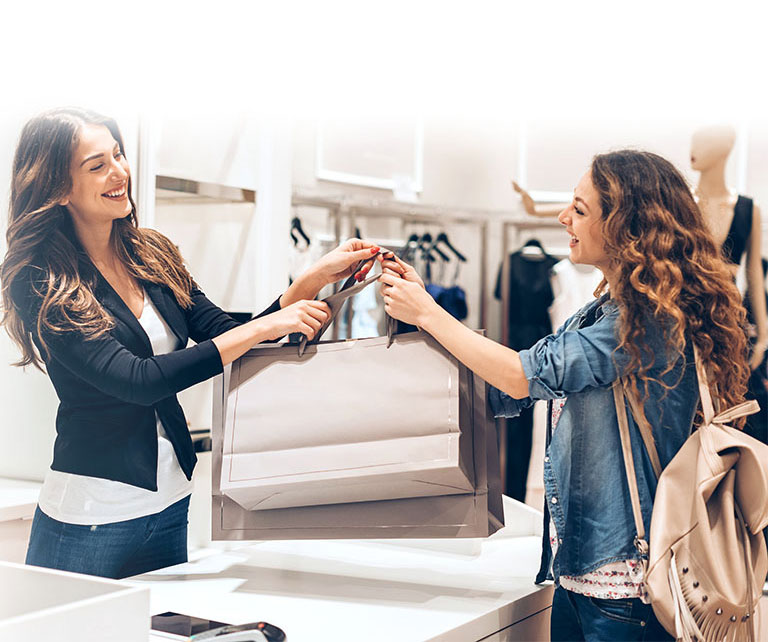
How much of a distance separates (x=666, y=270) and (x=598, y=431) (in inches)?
10.3

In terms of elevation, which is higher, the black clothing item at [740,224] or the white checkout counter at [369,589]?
the black clothing item at [740,224]

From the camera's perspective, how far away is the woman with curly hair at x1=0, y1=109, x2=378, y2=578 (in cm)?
139

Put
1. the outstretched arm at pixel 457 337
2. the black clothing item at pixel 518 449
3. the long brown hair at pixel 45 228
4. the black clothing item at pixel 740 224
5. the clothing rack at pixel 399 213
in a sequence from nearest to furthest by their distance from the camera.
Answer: the outstretched arm at pixel 457 337 → the long brown hair at pixel 45 228 → the black clothing item at pixel 740 224 → the clothing rack at pixel 399 213 → the black clothing item at pixel 518 449

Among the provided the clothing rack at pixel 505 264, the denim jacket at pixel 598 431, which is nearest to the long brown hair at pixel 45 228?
the denim jacket at pixel 598 431

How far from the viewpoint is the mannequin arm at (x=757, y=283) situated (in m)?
2.76

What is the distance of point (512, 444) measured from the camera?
3.90 meters

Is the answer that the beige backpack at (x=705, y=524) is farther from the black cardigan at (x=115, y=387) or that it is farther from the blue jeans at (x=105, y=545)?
the blue jeans at (x=105, y=545)

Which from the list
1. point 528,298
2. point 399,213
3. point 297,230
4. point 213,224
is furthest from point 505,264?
point 213,224

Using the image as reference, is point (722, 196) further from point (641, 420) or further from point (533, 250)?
point (641, 420)

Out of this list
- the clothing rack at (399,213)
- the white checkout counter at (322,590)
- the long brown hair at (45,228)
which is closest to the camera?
the white checkout counter at (322,590)

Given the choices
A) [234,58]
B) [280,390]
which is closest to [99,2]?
[234,58]

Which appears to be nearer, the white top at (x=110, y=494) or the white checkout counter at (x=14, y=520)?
the white top at (x=110, y=494)

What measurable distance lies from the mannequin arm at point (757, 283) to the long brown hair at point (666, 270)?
157 centimetres

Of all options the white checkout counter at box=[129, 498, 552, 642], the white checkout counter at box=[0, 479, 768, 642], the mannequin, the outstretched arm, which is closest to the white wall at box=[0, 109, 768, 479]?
the white checkout counter at box=[0, 479, 768, 642]
